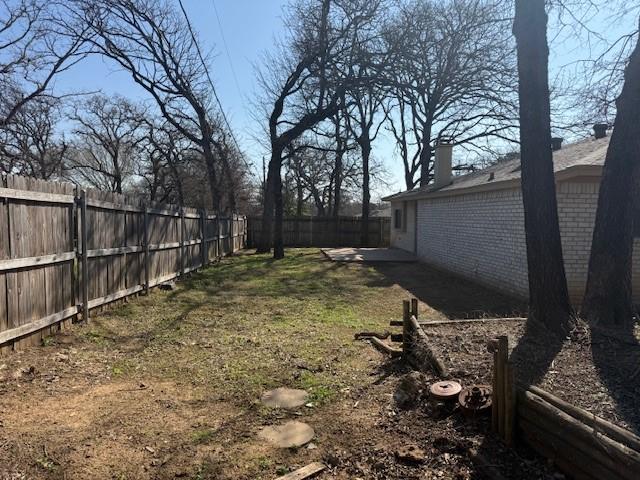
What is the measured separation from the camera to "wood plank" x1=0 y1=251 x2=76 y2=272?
15.0 feet

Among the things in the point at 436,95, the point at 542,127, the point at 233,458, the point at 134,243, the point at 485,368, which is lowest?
the point at 233,458

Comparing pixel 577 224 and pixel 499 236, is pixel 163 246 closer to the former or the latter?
pixel 499 236

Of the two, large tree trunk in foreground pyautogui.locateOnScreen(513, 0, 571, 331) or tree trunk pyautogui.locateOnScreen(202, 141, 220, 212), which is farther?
tree trunk pyautogui.locateOnScreen(202, 141, 220, 212)

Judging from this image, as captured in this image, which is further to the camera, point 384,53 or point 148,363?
point 384,53

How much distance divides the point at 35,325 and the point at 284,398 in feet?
9.96

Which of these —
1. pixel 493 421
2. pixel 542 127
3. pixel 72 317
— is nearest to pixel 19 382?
pixel 72 317

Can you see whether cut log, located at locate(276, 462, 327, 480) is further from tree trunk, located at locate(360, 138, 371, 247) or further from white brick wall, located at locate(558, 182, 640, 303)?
tree trunk, located at locate(360, 138, 371, 247)

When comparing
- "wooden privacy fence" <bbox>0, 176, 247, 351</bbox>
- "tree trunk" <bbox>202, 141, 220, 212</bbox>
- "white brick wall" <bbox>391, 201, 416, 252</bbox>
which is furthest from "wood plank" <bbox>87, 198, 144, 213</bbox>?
"tree trunk" <bbox>202, 141, 220, 212</bbox>

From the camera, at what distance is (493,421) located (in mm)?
3066

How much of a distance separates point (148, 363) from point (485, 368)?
10.9ft

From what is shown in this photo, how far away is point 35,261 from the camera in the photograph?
505cm

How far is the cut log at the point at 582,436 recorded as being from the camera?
2146 millimetres

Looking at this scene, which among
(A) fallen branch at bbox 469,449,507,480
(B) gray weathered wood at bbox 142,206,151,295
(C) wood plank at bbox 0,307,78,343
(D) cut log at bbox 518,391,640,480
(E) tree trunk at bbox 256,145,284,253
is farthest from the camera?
(E) tree trunk at bbox 256,145,284,253

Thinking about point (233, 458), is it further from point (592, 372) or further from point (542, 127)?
point (542, 127)
